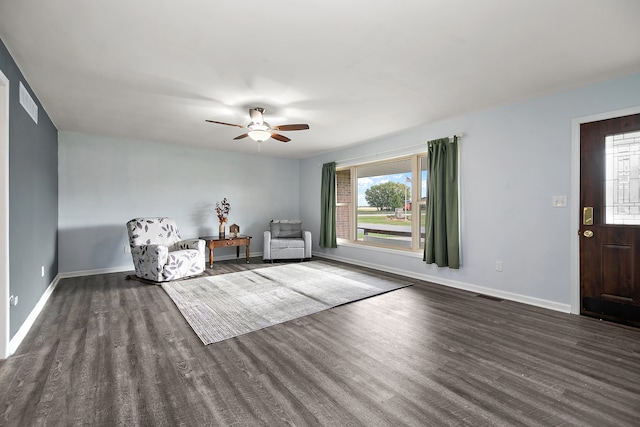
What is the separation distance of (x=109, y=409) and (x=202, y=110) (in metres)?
3.24

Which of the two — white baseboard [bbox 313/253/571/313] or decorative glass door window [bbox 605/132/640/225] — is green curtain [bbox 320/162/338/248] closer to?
white baseboard [bbox 313/253/571/313]

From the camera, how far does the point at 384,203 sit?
18.7 ft

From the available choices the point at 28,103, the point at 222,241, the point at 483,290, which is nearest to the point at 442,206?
the point at 483,290

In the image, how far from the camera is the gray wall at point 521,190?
3.23 m

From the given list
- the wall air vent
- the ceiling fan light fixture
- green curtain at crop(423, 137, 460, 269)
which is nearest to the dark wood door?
green curtain at crop(423, 137, 460, 269)

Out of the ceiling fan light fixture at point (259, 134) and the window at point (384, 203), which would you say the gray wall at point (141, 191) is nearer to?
the window at point (384, 203)

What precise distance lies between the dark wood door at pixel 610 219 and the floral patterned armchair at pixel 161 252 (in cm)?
512

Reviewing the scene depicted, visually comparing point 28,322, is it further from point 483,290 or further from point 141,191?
point 483,290

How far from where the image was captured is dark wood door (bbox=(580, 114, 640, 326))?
2857 mm

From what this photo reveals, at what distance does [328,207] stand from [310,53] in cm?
425

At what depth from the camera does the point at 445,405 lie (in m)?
1.73

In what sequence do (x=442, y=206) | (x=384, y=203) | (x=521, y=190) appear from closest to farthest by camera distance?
(x=521, y=190) < (x=442, y=206) < (x=384, y=203)

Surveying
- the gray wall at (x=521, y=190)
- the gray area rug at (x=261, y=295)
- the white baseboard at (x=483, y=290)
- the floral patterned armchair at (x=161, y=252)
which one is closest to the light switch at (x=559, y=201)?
the gray wall at (x=521, y=190)

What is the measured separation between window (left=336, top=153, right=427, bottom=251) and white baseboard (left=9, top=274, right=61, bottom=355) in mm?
4789
